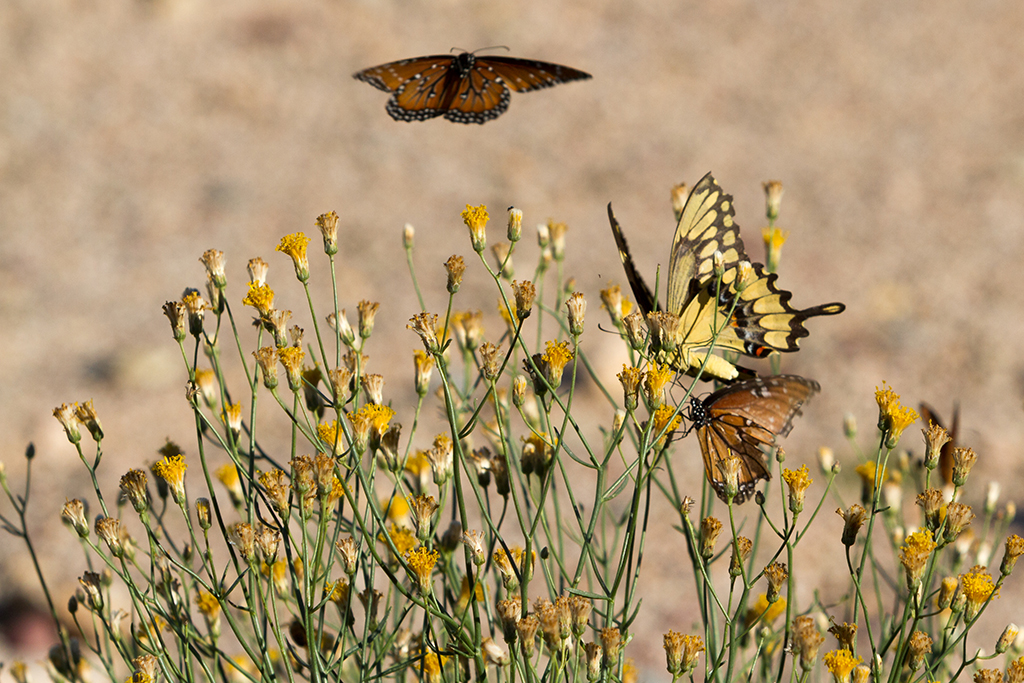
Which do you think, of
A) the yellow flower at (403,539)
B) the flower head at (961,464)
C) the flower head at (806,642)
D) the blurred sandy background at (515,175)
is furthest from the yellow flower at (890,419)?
the blurred sandy background at (515,175)

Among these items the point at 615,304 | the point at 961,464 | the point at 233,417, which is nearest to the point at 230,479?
the point at 233,417

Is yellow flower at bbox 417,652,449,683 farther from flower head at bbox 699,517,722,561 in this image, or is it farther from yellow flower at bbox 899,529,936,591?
yellow flower at bbox 899,529,936,591

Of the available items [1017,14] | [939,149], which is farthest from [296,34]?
[1017,14]

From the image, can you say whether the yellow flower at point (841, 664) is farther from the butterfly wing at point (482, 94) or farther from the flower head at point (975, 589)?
the butterfly wing at point (482, 94)

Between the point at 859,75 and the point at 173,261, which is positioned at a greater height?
the point at 859,75

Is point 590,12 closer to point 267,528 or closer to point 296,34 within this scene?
point 296,34

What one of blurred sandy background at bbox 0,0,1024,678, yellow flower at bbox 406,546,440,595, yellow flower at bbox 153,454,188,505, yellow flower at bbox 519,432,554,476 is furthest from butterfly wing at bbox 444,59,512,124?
blurred sandy background at bbox 0,0,1024,678

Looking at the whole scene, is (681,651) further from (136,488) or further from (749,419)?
(136,488)
